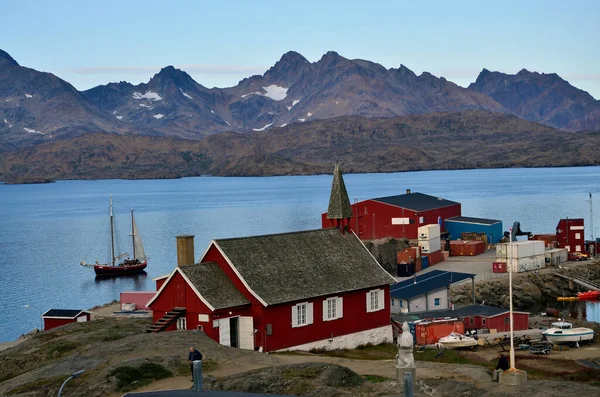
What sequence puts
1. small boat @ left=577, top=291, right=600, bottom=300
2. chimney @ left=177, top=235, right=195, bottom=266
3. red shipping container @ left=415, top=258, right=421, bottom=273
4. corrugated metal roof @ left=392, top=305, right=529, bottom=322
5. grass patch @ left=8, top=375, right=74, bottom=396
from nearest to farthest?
grass patch @ left=8, top=375, right=74, bottom=396, chimney @ left=177, top=235, right=195, bottom=266, corrugated metal roof @ left=392, top=305, right=529, bottom=322, small boat @ left=577, top=291, right=600, bottom=300, red shipping container @ left=415, top=258, right=421, bottom=273

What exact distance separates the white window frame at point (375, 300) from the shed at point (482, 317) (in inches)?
177

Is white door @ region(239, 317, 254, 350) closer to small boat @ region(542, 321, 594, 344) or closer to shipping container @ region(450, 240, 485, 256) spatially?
small boat @ region(542, 321, 594, 344)

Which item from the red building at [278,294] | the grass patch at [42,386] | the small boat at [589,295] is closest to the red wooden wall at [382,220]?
the small boat at [589,295]

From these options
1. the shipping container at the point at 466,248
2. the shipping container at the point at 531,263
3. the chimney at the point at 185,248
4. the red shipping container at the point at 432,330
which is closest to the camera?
the chimney at the point at 185,248

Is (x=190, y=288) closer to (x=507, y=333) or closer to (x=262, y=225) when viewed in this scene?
(x=507, y=333)

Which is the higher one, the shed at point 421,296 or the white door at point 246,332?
the white door at point 246,332

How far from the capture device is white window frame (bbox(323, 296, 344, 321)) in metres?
39.0

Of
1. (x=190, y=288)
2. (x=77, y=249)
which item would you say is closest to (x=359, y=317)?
(x=190, y=288)

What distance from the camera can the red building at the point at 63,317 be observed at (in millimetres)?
51750

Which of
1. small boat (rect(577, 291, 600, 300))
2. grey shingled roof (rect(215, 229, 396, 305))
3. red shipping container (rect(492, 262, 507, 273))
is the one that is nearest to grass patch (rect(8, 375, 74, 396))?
grey shingled roof (rect(215, 229, 396, 305))

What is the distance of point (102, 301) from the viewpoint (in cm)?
8512

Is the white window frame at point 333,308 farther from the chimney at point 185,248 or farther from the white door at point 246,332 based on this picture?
the chimney at point 185,248

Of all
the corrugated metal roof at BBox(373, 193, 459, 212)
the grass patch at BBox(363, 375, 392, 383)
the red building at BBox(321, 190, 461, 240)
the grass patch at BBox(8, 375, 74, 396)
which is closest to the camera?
the grass patch at BBox(363, 375, 392, 383)

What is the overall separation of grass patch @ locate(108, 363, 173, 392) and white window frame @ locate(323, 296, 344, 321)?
11.4 meters
